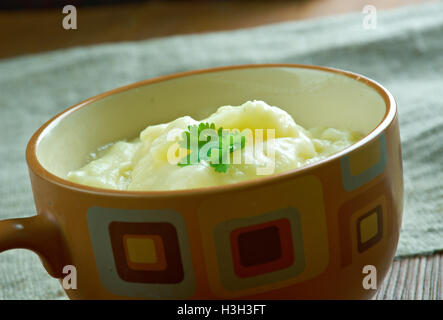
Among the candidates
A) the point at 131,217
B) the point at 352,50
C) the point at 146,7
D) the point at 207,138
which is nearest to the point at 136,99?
the point at 207,138

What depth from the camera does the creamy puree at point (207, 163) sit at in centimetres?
67

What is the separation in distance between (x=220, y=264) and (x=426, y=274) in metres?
0.38

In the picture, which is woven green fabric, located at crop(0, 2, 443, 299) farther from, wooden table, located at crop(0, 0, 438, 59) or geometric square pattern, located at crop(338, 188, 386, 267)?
geometric square pattern, located at crop(338, 188, 386, 267)

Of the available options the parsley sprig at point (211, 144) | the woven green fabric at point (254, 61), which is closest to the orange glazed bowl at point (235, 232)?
the parsley sprig at point (211, 144)

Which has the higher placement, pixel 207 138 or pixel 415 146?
pixel 207 138

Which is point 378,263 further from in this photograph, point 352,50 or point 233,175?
point 352,50

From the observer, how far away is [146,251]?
1.99 feet

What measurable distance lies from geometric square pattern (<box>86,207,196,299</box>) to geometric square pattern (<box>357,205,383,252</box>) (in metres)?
0.17

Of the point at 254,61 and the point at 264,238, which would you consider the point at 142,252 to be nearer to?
the point at 264,238

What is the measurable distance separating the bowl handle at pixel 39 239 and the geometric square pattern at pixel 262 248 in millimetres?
191

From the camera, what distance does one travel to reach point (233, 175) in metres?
0.67

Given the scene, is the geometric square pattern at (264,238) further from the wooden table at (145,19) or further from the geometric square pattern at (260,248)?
the wooden table at (145,19)

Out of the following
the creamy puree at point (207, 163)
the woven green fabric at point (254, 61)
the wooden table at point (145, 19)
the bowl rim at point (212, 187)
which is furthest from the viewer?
the wooden table at point (145, 19)

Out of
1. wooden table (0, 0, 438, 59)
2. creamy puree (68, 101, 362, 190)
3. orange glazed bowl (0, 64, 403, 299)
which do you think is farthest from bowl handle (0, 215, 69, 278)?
wooden table (0, 0, 438, 59)
